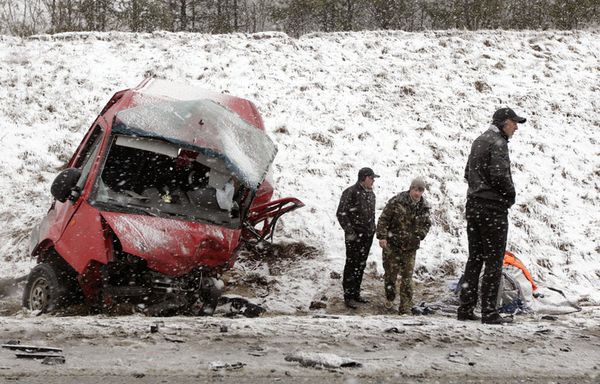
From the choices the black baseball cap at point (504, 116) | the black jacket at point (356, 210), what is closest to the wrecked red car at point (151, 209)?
the black jacket at point (356, 210)

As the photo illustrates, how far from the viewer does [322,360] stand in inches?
148

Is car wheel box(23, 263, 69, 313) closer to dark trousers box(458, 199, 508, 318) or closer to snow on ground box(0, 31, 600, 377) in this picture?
snow on ground box(0, 31, 600, 377)

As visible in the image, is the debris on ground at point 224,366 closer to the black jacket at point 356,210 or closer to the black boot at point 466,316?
the black boot at point 466,316

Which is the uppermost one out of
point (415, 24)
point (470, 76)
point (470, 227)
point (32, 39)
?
point (415, 24)

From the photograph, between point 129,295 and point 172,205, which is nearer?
point 129,295

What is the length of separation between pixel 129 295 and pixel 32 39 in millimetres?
14527

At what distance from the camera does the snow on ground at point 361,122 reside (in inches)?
368

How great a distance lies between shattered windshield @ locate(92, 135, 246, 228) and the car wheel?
93 centimetres

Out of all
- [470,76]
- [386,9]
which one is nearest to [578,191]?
[470,76]

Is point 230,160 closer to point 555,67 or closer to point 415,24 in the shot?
point 555,67

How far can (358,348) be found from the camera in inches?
164

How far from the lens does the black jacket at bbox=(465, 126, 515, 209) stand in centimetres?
540

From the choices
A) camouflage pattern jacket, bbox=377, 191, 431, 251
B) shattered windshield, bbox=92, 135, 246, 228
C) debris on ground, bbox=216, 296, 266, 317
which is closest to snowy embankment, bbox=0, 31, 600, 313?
debris on ground, bbox=216, 296, 266, 317

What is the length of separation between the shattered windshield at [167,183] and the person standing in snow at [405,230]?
80.5 inches
